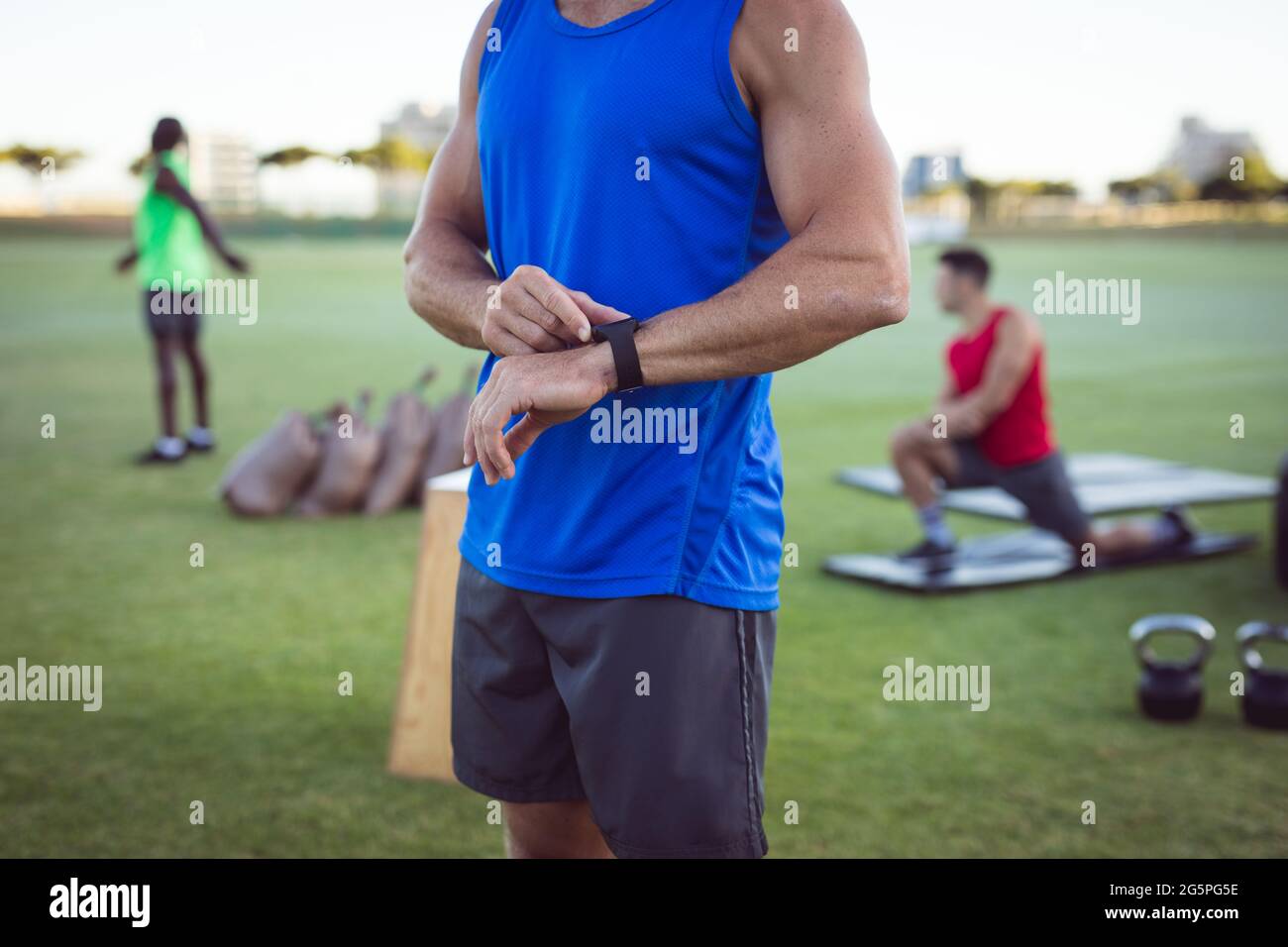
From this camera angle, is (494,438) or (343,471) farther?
(343,471)

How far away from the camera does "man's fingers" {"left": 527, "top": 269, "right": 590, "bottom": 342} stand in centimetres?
160

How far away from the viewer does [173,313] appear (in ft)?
28.0

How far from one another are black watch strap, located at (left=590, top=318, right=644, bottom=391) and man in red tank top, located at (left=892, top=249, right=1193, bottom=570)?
15.8ft

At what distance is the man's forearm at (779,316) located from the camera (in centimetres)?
157

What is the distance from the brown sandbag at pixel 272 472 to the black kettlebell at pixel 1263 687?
511cm

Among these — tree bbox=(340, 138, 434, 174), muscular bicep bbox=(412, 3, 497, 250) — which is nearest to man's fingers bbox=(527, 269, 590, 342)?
muscular bicep bbox=(412, 3, 497, 250)

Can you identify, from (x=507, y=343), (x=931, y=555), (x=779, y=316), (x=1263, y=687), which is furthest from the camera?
(x=931, y=555)

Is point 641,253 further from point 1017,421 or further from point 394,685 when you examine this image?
point 1017,421

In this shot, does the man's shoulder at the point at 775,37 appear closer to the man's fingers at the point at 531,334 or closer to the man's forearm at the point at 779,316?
the man's forearm at the point at 779,316

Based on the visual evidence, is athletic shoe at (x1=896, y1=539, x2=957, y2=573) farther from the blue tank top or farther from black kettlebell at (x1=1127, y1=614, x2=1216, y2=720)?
the blue tank top

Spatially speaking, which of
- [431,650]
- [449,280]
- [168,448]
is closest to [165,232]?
[168,448]

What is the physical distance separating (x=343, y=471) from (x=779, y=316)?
234 inches

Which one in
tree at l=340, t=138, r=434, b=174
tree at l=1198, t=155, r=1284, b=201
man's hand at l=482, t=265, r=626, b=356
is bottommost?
man's hand at l=482, t=265, r=626, b=356

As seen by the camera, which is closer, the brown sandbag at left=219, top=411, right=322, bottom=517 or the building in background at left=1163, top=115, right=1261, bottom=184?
the brown sandbag at left=219, top=411, right=322, bottom=517
